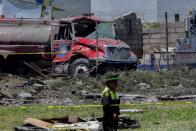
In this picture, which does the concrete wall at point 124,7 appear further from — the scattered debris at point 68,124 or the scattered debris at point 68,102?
the scattered debris at point 68,124

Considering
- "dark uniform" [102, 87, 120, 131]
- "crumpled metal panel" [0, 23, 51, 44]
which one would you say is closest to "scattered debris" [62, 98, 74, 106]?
"dark uniform" [102, 87, 120, 131]

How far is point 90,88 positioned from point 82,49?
5.08 metres

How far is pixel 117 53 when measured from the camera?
94.2 ft

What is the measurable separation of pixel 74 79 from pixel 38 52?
3991 mm

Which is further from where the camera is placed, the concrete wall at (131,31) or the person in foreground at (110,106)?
the concrete wall at (131,31)

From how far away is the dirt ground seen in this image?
68.5 feet

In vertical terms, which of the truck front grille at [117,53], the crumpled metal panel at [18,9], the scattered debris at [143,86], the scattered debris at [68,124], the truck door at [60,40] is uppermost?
the crumpled metal panel at [18,9]

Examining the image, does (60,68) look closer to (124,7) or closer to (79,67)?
(79,67)

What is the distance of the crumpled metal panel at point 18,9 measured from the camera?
146 feet

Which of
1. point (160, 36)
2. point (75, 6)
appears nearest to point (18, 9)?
point (75, 6)

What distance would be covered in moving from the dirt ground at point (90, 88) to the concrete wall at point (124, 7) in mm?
25467

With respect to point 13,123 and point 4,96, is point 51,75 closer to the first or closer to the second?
point 4,96

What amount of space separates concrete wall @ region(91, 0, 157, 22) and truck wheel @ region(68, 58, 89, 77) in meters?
24.7

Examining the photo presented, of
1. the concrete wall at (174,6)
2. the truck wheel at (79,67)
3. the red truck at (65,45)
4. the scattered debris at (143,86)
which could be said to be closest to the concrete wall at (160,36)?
the red truck at (65,45)
